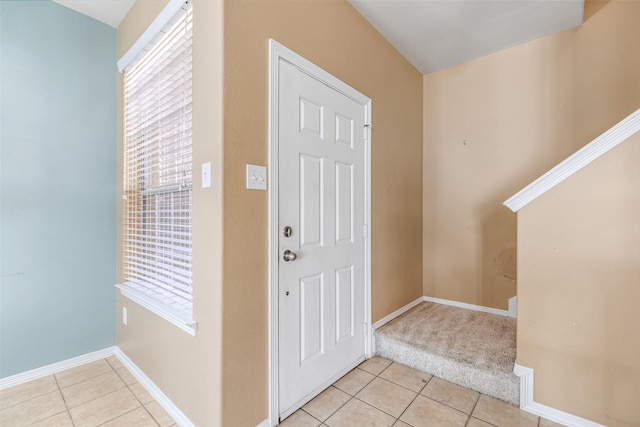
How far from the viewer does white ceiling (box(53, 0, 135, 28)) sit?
2.04m

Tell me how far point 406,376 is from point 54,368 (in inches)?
99.5

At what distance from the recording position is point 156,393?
1.75 meters

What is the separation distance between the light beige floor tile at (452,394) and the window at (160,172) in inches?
61.6

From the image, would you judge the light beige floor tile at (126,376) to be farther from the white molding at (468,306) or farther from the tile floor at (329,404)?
the white molding at (468,306)

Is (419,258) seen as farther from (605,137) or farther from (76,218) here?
(76,218)

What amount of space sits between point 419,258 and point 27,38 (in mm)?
3682

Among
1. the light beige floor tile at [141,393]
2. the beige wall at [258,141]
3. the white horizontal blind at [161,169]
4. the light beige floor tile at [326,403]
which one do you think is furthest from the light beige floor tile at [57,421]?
the light beige floor tile at [326,403]

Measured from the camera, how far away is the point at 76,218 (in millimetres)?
2133

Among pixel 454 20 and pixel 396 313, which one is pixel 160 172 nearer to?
pixel 396 313

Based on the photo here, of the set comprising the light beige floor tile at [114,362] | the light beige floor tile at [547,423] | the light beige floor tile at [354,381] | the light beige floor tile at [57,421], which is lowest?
the light beige floor tile at [57,421]

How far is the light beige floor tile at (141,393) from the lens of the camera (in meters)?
1.73

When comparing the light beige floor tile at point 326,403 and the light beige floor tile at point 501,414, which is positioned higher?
the light beige floor tile at point 501,414

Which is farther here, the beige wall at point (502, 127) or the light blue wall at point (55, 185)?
the beige wall at point (502, 127)

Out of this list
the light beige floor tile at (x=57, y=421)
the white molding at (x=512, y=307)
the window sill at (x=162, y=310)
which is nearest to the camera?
the window sill at (x=162, y=310)
